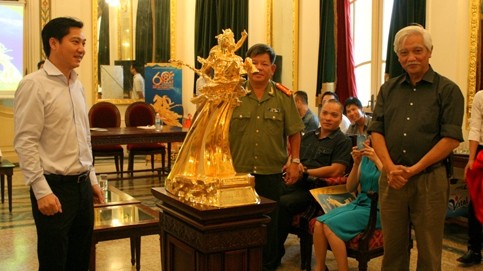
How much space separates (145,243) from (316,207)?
1461 millimetres

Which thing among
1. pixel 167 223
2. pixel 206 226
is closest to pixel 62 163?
pixel 167 223

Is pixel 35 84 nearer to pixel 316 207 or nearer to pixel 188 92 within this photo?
pixel 316 207

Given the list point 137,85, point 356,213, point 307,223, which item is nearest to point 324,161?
point 307,223

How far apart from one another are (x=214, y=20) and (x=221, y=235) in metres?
8.10

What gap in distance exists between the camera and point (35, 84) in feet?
7.65

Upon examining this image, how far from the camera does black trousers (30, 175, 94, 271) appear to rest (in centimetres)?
238

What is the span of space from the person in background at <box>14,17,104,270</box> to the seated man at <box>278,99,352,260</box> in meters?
1.76

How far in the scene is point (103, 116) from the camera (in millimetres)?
7625

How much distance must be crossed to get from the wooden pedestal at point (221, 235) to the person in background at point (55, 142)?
0.60 m

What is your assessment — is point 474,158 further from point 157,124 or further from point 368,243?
point 157,124

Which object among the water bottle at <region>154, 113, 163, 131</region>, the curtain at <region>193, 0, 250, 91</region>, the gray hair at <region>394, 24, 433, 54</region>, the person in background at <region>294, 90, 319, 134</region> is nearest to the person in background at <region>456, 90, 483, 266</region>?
the person in background at <region>294, 90, 319, 134</region>

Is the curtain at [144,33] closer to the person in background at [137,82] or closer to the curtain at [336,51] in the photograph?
the person in background at [137,82]

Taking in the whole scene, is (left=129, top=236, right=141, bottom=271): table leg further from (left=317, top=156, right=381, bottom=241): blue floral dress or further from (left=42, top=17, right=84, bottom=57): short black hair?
(left=42, top=17, right=84, bottom=57): short black hair

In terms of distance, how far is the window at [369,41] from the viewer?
263 inches
